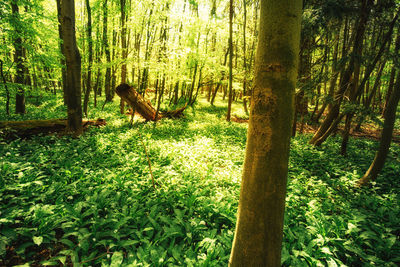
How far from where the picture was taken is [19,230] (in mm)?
2674

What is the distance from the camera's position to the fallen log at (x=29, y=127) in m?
6.24

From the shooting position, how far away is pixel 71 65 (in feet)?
21.1

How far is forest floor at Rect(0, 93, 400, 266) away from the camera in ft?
8.83

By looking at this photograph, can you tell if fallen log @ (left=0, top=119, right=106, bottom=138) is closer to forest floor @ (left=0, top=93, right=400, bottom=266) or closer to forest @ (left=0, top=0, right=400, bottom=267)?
forest @ (left=0, top=0, right=400, bottom=267)

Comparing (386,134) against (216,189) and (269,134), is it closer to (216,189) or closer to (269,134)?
(216,189)

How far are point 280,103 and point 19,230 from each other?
3853 millimetres

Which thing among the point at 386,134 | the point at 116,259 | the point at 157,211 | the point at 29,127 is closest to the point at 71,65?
Result: the point at 29,127

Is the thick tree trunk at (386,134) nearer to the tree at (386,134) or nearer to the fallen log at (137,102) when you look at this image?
the tree at (386,134)

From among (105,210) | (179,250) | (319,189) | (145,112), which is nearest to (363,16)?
(319,189)

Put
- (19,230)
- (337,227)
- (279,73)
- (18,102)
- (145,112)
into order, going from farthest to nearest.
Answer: (145,112) < (18,102) < (337,227) < (19,230) < (279,73)

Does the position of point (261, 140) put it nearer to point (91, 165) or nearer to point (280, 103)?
point (280, 103)

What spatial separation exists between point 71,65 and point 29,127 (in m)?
2.86

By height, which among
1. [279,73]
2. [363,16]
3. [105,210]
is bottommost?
[105,210]

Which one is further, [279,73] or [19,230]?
[19,230]
